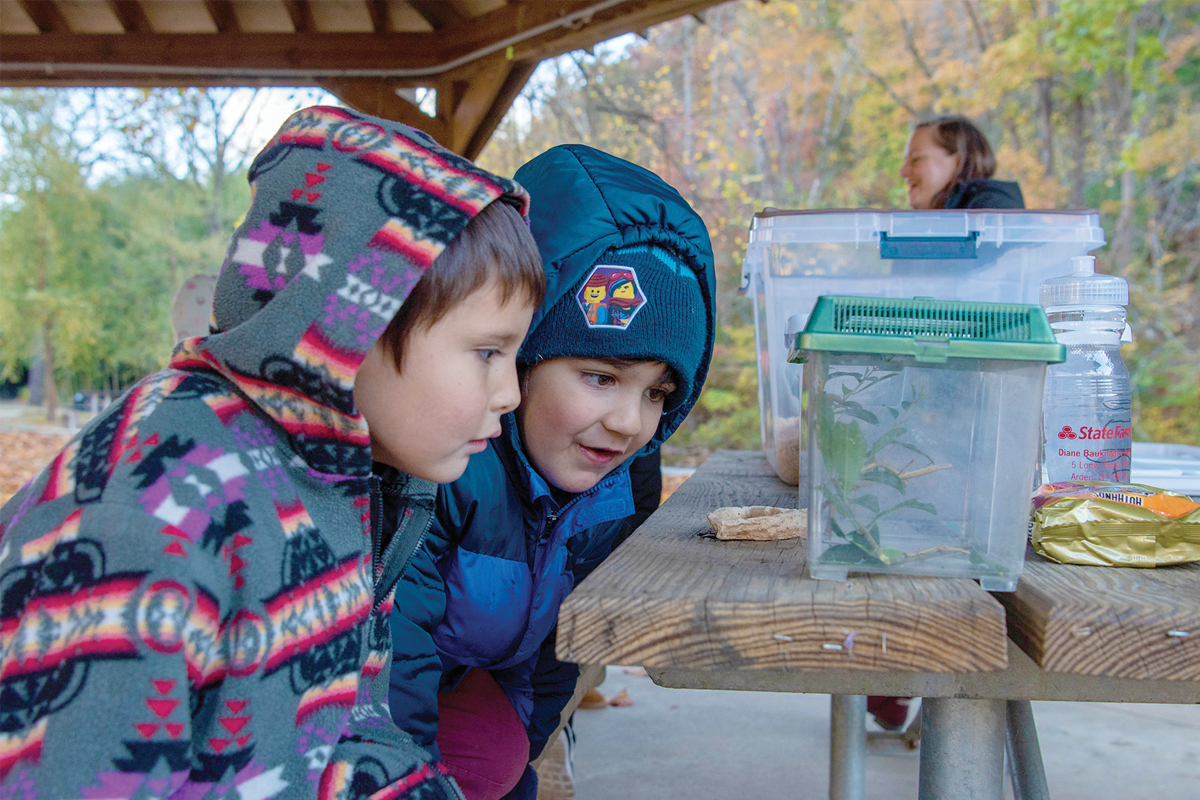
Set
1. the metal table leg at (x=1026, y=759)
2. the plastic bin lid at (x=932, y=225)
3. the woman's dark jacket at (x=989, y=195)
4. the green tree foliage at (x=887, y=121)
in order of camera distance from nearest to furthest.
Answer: the metal table leg at (x=1026, y=759) < the plastic bin lid at (x=932, y=225) < the woman's dark jacket at (x=989, y=195) < the green tree foliage at (x=887, y=121)

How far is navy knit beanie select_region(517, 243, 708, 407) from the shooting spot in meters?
1.40

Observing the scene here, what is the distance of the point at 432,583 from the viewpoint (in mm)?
1271

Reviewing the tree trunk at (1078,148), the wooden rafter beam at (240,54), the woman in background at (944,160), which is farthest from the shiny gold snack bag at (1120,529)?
the tree trunk at (1078,148)

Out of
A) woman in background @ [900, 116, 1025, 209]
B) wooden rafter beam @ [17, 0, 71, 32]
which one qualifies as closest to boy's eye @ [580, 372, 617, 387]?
woman in background @ [900, 116, 1025, 209]

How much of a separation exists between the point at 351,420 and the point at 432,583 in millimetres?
424

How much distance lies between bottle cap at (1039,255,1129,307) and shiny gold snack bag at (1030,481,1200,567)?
404 mm

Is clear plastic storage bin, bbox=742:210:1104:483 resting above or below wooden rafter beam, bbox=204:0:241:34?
below

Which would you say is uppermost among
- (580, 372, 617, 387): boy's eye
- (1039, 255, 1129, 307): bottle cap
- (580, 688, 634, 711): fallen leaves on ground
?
(1039, 255, 1129, 307): bottle cap

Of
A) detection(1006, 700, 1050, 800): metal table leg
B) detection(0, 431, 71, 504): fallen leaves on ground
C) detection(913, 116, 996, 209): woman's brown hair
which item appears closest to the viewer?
detection(1006, 700, 1050, 800): metal table leg

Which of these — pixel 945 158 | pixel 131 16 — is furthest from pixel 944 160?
pixel 131 16

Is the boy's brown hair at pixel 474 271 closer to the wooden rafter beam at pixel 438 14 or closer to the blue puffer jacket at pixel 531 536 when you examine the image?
the blue puffer jacket at pixel 531 536

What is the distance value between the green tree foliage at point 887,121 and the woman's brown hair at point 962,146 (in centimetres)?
506

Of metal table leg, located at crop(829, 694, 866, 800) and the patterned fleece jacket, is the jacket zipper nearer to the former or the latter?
the patterned fleece jacket

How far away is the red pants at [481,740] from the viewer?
4.69ft
